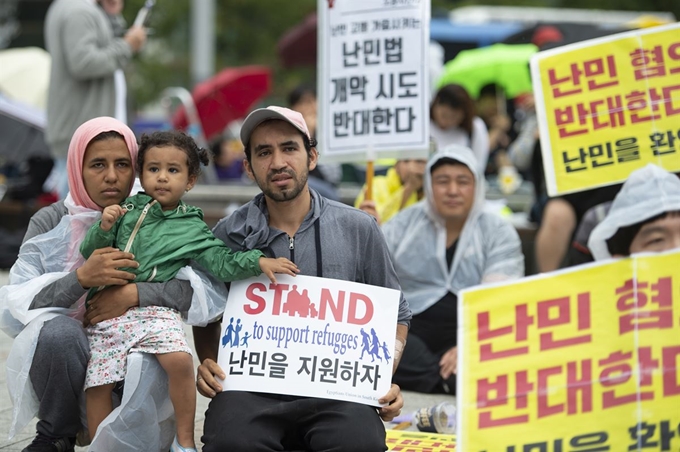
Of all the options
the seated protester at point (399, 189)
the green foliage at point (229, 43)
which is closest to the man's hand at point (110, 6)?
the seated protester at point (399, 189)

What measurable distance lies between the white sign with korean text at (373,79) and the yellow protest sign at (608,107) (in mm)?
1157

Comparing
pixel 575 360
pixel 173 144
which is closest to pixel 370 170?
pixel 173 144

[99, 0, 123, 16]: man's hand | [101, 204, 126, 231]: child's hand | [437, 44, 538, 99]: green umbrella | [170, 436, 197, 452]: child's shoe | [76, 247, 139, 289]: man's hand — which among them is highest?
[437, 44, 538, 99]: green umbrella

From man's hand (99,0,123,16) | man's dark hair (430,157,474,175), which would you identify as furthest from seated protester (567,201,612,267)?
man's hand (99,0,123,16)

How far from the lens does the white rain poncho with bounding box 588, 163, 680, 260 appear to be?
3738 mm

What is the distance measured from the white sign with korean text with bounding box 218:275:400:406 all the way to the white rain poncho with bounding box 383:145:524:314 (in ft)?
6.31

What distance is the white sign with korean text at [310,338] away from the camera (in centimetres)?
380

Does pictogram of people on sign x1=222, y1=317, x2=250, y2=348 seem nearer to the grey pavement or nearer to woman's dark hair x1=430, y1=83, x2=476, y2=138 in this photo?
the grey pavement

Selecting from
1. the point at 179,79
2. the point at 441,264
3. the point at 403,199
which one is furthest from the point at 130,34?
the point at 179,79

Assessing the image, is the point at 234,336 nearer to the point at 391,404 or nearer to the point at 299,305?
the point at 299,305

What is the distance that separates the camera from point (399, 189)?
6758mm

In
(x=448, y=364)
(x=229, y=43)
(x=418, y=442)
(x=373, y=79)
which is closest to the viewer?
(x=418, y=442)

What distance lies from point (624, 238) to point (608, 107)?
0.92m

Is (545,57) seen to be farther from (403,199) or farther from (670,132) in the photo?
(403,199)
